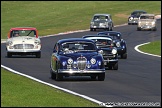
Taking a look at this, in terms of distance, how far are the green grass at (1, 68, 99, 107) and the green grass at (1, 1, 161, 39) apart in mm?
39553

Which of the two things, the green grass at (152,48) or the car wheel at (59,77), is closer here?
the car wheel at (59,77)

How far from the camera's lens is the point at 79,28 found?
66.7 metres

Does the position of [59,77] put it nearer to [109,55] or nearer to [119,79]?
[119,79]

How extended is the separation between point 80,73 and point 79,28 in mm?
44393

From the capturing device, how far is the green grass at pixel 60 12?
7094 centimetres

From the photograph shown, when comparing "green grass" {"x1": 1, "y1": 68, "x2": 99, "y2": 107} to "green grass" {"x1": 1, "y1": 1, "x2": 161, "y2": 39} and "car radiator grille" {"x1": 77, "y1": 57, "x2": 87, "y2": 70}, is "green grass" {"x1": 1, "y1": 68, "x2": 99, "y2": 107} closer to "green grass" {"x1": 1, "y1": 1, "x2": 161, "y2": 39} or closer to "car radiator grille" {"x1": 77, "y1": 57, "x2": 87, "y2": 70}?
"car radiator grille" {"x1": 77, "y1": 57, "x2": 87, "y2": 70}

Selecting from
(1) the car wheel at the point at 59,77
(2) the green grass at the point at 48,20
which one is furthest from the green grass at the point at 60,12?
(1) the car wheel at the point at 59,77

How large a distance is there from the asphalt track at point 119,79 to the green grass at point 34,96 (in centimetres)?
77

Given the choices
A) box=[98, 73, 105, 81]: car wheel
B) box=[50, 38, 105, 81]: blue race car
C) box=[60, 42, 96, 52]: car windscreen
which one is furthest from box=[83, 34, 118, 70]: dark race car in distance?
box=[98, 73, 105, 81]: car wheel

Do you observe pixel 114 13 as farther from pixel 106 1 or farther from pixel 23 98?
pixel 23 98

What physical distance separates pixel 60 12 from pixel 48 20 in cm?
1023

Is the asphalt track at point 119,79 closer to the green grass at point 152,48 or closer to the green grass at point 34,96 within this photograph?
the green grass at point 34,96

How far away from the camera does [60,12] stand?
87.7m

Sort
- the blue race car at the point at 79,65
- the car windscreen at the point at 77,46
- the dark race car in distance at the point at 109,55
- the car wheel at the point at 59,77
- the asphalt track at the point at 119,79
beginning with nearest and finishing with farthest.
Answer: the asphalt track at the point at 119,79 < the blue race car at the point at 79,65 < the car wheel at the point at 59,77 < the car windscreen at the point at 77,46 < the dark race car in distance at the point at 109,55
